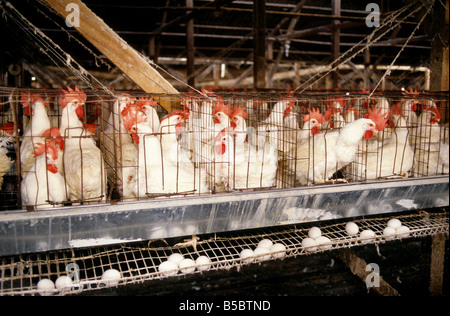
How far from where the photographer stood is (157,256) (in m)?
3.06

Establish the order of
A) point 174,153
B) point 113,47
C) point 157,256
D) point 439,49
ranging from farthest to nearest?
1. point 439,49
2. point 157,256
3. point 174,153
4. point 113,47

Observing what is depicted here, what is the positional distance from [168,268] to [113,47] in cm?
172

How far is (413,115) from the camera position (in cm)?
465

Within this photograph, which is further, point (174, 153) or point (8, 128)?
point (8, 128)

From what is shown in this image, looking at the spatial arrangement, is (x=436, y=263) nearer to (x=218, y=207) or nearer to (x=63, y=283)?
(x=218, y=207)

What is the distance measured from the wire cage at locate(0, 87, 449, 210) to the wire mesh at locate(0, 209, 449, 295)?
43 cm

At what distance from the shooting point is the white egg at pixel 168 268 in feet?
7.76

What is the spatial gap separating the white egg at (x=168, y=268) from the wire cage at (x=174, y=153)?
49cm

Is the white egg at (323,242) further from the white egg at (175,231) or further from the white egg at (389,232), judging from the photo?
the white egg at (175,231)

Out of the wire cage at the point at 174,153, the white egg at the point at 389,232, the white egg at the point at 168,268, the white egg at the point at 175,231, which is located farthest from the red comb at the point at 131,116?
the white egg at the point at 389,232

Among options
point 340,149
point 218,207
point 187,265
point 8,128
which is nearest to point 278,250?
point 218,207

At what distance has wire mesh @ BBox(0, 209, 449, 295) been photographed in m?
2.28

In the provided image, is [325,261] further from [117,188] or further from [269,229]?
[117,188]
